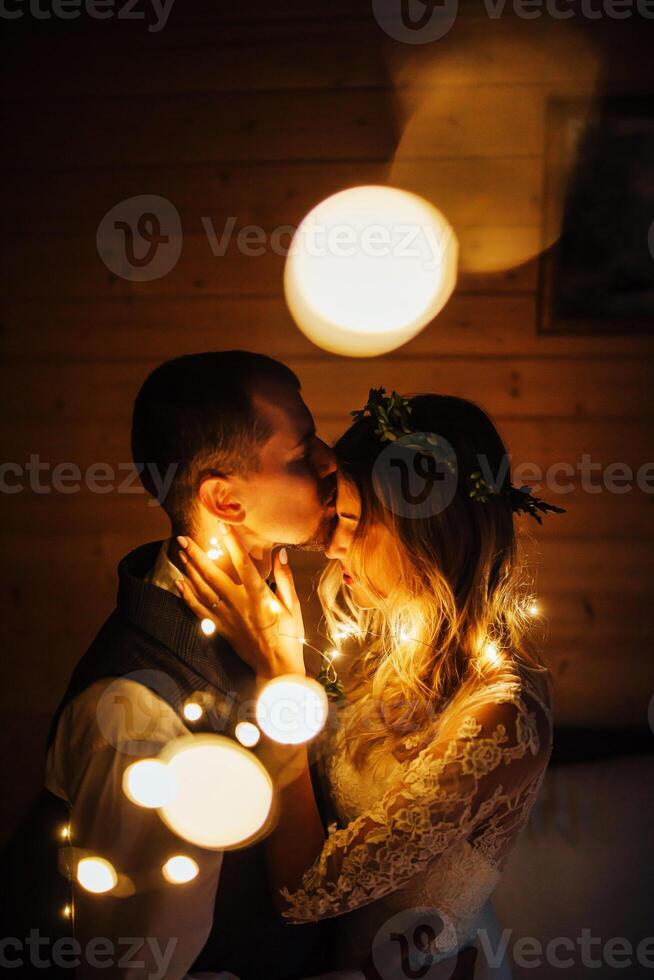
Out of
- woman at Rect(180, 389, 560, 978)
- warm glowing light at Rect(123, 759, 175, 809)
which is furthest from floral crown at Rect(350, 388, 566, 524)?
warm glowing light at Rect(123, 759, 175, 809)

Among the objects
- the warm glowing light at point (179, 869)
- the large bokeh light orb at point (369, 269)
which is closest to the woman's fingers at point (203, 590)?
the warm glowing light at point (179, 869)

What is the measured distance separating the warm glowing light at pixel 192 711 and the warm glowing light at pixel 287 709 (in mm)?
128

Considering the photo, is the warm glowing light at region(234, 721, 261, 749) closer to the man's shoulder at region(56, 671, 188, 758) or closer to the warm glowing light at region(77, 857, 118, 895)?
the man's shoulder at region(56, 671, 188, 758)

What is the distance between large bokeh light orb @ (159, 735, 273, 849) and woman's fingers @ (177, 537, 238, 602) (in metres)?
0.28

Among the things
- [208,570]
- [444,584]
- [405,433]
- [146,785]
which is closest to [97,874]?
[146,785]

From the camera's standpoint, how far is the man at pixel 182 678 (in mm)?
1325

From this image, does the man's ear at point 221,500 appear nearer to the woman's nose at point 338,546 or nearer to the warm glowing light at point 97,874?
the woman's nose at point 338,546

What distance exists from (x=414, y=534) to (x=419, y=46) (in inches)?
62.5

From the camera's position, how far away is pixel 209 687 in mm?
1465

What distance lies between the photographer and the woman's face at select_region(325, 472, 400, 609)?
60.0 inches

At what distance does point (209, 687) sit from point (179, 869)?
326 millimetres

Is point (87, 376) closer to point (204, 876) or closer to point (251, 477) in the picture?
point (251, 477)

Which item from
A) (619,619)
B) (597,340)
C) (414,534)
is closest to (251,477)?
(414,534)

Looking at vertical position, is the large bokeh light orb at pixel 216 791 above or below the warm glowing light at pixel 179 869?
above
